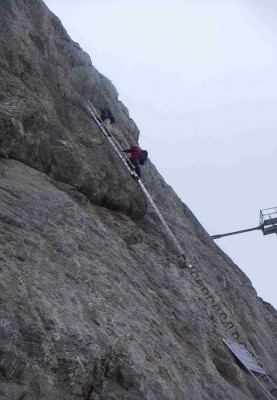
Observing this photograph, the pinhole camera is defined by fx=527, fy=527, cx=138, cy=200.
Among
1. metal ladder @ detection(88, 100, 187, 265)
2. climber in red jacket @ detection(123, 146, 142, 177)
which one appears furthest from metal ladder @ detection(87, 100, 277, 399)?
climber in red jacket @ detection(123, 146, 142, 177)

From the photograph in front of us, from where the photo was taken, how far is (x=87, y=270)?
39.5 feet

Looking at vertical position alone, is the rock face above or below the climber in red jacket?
below

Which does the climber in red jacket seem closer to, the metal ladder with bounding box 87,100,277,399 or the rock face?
the metal ladder with bounding box 87,100,277,399

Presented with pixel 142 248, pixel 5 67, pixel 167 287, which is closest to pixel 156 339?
pixel 167 287

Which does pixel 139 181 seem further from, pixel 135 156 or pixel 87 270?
pixel 87 270

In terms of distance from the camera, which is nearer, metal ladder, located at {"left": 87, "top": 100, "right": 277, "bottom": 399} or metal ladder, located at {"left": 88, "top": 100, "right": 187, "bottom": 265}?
metal ladder, located at {"left": 87, "top": 100, "right": 277, "bottom": 399}

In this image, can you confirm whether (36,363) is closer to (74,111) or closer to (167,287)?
(167,287)

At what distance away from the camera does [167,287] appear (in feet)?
49.9

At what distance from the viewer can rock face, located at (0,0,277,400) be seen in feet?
29.8

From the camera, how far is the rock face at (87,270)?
9.08 metres

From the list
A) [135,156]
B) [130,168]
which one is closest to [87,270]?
[130,168]

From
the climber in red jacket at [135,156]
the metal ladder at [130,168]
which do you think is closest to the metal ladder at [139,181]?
the metal ladder at [130,168]

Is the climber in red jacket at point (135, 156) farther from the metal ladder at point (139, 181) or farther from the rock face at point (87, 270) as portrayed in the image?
the rock face at point (87, 270)

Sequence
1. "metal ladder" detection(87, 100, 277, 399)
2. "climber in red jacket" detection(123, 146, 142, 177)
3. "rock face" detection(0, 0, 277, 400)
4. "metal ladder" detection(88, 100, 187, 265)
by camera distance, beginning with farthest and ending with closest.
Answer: "climber in red jacket" detection(123, 146, 142, 177)
"metal ladder" detection(88, 100, 187, 265)
"metal ladder" detection(87, 100, 277, 399)
"rock face" detection(0, 0, 277, 400)
